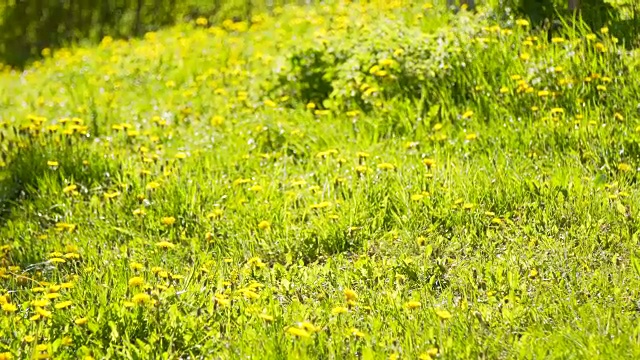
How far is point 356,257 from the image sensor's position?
361 cm

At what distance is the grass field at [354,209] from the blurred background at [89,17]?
4.80 meters

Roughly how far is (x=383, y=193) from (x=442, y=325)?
4.13 feet

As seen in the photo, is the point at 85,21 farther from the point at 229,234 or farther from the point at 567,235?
the point at 567,235

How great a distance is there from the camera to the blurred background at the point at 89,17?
1102cm

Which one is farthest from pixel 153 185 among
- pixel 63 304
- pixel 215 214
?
pixel 63 304

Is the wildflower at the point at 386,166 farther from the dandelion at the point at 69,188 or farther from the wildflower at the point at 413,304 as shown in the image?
the dandelion at the point at 69,188

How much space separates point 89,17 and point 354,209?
9338 millimetres

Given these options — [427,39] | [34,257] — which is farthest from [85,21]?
[34,257]

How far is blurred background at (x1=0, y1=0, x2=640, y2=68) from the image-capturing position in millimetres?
11016

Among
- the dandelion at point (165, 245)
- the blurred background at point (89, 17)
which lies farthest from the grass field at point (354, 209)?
the blurred background at point (89, 17)

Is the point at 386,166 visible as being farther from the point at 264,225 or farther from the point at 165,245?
the point at 165,245

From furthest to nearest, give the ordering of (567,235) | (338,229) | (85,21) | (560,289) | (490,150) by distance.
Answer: (85,21)
(490,150)
(338,229)
(567,235)
(560,289)

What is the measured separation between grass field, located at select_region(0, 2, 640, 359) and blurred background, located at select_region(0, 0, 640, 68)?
4805 mm

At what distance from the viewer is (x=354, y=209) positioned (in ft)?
12.6
